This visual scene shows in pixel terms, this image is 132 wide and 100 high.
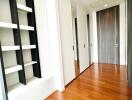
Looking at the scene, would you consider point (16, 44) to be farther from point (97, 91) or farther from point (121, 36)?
point (121, 36)

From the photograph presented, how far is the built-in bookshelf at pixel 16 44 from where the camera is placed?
171 centimetres

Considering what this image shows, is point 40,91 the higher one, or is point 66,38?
point 66,38

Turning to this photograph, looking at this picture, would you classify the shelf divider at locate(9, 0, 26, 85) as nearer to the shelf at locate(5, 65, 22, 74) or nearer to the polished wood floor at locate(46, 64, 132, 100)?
the shelf at locate(5, 65, 22, 74)

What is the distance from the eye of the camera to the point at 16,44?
1.88 meters

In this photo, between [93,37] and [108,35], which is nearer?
[108,35]

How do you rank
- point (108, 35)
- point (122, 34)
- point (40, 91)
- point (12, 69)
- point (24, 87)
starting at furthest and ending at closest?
point (108, 35) < point (122, 34) < point (40, 91) < point (24, 87) < point (12, 69)

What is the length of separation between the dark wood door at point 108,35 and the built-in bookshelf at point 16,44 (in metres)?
3.41

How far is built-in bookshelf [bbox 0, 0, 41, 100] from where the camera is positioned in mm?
1706

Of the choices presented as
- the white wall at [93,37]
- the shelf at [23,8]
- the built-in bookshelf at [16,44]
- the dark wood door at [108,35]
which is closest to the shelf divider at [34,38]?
the built-in bookshelf at [16,44]

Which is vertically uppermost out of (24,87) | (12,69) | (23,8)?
(23,8)

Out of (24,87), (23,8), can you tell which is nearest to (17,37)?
(23,8)

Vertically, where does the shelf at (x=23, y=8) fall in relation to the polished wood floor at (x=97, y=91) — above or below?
above

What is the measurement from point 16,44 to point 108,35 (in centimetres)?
384

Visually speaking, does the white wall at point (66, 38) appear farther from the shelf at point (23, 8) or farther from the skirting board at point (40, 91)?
the shelf at point (23, 8)
